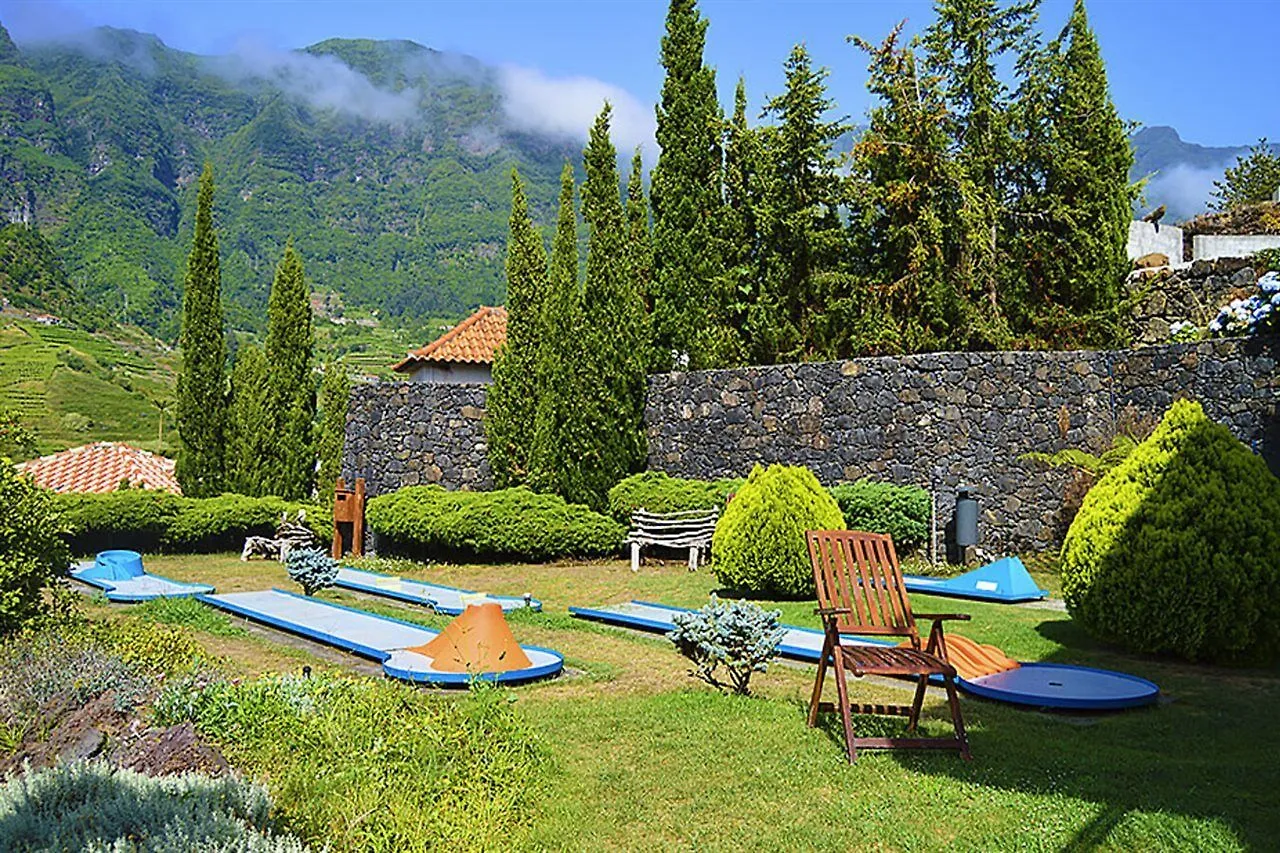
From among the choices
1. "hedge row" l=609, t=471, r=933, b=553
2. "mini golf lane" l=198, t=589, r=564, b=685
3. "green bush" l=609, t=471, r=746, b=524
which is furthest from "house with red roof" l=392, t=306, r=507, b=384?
"mini golf lane" l=198, t=589, r=564, b=685

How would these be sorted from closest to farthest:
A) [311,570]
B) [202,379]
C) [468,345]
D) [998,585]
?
1. [998,585]
2. [311,570]
3. [202,379]
4. [468,345]

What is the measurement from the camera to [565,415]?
50.2 ft

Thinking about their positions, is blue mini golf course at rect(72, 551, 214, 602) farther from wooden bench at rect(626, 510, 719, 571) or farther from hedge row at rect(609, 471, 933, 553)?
hedge row at rect(609, 471, 933, 553)

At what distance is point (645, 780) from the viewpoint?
495 cm

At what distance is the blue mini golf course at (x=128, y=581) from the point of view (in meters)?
12.0

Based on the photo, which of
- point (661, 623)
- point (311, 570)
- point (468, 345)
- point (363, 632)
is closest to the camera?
point (363, 632)

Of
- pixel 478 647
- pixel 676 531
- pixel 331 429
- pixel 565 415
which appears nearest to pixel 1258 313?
pixel 676 531

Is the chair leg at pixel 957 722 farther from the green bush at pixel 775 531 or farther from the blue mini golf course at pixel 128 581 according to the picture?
the blue mini golf course at pixel 128 581

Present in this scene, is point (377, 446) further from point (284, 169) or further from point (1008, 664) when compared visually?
point (284, 169)

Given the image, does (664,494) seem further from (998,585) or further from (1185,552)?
(1185,552)

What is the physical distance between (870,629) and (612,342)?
9.78m

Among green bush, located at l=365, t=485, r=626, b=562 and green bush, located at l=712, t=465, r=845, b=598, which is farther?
green bush, located at l=365, t=485, r=626, b=562

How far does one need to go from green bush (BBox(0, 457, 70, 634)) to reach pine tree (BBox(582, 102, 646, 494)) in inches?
350

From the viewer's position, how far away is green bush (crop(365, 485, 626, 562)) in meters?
14.7
